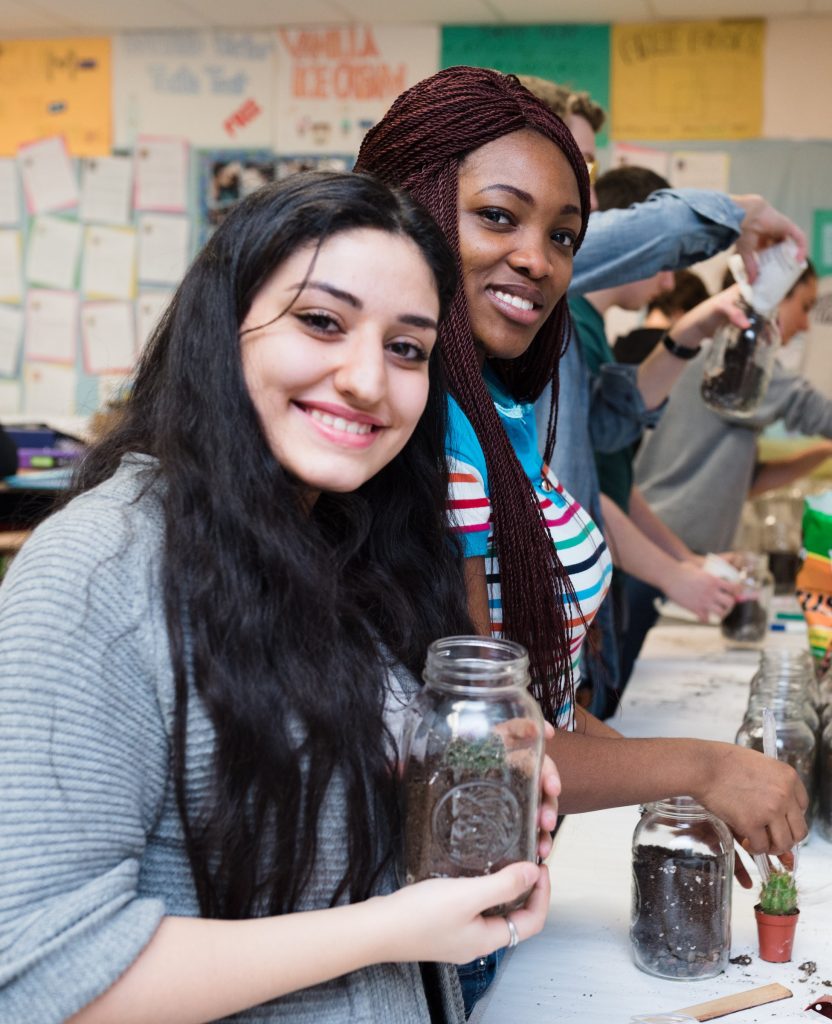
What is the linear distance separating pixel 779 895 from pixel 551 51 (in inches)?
136

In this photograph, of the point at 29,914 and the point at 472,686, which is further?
the point at 472,686

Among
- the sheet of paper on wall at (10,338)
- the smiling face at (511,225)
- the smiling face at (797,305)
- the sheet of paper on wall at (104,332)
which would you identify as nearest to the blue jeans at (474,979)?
the smiling face at (511,225)

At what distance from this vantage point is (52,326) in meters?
4.41

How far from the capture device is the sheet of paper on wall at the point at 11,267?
4.43 m

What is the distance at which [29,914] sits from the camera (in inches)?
25.1

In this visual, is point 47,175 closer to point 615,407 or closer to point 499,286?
point 615,407

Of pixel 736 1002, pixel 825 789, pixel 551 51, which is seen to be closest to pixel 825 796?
pixel 825 789

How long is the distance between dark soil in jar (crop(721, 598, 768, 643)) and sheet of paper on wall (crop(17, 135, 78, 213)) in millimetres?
3090

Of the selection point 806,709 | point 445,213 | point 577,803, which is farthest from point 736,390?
point 577,803

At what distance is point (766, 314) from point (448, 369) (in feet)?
3.88

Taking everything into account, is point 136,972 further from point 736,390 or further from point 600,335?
point 736,390

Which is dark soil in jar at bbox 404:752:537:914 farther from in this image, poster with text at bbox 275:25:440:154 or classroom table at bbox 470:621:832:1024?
poster with text at bbox 275:25:440:154

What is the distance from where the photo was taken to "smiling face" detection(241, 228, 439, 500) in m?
0.80

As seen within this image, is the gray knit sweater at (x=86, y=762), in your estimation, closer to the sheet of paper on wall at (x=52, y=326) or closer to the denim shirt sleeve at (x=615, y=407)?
the denim shirt sleeve at (x=615, y=407)
